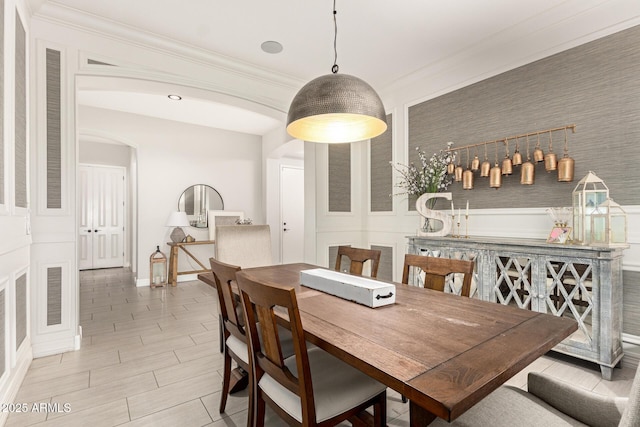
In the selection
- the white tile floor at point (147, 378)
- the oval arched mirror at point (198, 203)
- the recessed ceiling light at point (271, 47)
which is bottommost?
the white tile floor at point (147, 378)

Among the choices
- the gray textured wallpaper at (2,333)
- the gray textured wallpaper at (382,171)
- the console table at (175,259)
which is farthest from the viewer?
the console table at (175,259)

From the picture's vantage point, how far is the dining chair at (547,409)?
103 cm

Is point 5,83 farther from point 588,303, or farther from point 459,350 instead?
point 588,303

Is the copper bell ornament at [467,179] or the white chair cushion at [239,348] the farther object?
the copper bell ornament at [467,179]

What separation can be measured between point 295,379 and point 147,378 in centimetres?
166

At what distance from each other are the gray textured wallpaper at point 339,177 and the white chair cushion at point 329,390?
295 centimetres

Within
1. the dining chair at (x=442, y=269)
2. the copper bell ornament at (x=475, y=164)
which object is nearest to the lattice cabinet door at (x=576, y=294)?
the dining chair at (x=442, y=269)

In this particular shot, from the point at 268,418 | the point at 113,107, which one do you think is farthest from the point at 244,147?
the point at 268,418

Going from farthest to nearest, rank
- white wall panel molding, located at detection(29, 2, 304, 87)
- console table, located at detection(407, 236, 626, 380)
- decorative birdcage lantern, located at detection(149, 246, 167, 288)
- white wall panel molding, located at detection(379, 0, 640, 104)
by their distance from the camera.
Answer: decorative birdcage lantern, located at detection(149, 246, 167, 288) < white wall panel molding, located at detection(29, 2, 304, 87) < white wall panel molding, located at detection(379, 0, 640, 104) < console table, located at detection(407, 236, 626, 380)

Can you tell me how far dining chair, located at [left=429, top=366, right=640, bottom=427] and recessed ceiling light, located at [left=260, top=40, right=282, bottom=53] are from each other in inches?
131

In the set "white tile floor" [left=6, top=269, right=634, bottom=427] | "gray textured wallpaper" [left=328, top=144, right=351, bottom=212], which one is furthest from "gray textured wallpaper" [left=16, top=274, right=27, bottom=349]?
"gray textured wallpaper" [left=328, top=144, right=351, bottom=212]

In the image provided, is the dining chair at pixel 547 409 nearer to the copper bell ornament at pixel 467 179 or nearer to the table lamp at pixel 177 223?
the copper bell ornament at pixel 467 179

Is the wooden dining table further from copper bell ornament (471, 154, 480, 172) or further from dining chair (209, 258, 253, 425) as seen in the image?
copper bell ornament (471, 154, 480, 172)

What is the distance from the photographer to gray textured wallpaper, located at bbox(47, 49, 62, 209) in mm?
2699
